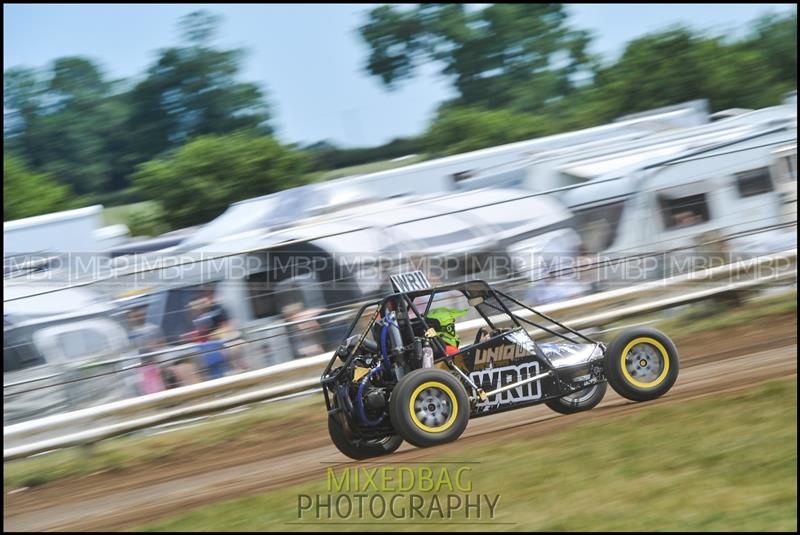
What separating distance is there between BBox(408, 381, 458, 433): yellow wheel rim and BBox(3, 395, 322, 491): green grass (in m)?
2.45

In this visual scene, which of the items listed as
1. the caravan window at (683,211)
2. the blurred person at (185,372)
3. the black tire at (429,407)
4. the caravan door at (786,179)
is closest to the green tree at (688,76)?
the caravan door at (786,179)

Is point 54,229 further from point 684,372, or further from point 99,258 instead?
point 684,372

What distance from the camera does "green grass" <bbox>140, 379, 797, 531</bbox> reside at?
489 centimetres

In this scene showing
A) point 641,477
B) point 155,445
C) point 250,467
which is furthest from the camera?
point 155,445

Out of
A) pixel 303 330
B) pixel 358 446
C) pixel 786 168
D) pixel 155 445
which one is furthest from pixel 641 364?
pixel 786 168

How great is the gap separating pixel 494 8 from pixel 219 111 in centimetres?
1320

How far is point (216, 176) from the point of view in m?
24.7

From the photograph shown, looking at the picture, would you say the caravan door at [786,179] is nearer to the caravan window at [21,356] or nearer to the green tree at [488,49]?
the caravan window at [21,356]

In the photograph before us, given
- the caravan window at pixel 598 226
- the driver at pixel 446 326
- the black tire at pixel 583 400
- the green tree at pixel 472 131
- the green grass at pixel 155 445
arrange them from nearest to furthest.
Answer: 1. the driver at pixel 446 326
2. the black tire at pixel 583 400
3. the green grass at pixel 155 445
4. the caravan window at pixel 598 226
5. the green tree at pixel 472 131

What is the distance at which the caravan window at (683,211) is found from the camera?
983 cm

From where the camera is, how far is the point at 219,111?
38031 mm

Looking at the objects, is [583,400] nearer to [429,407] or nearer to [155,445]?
[429,407]

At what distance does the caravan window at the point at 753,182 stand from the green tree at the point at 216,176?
16049 millimetres

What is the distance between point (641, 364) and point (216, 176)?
19.2m
